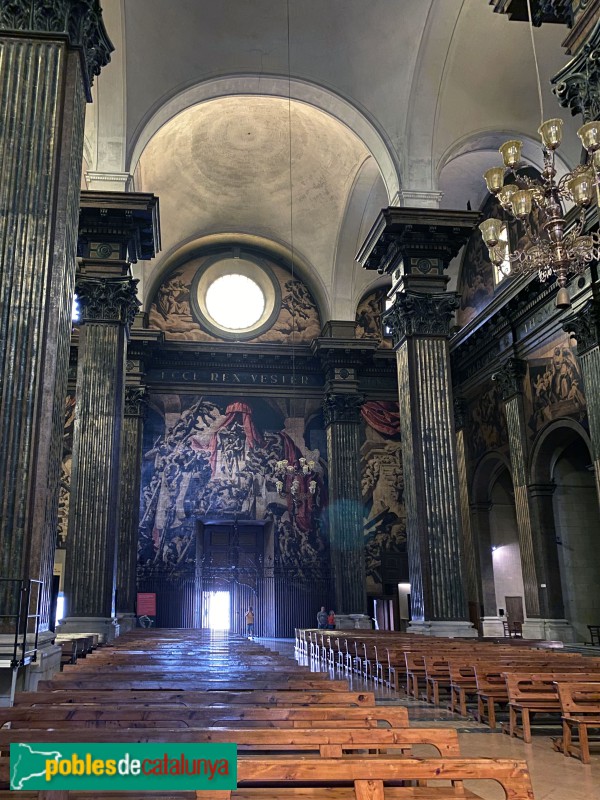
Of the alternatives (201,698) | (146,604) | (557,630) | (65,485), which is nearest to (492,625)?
(557,630)

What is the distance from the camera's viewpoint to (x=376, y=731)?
2.84 meters

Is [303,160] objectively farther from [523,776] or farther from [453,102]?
[523,776]

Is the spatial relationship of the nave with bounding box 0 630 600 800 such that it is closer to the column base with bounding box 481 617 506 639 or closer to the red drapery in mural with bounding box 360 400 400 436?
the column base with bounding box 481 617 506 639

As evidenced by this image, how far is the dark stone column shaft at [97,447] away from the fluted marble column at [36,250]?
201 inches

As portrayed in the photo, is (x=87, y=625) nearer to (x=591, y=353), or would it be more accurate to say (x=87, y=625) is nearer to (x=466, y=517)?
(x=591, y=353)

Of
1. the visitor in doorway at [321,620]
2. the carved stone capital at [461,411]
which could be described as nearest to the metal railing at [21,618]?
the visitor in doorway at [321,620]

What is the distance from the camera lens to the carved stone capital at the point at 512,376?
1733 cm

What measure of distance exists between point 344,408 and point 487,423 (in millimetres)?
3966

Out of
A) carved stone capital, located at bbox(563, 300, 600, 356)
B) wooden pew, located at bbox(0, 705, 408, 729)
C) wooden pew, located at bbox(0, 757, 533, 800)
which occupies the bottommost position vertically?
wooden pew, located at bbox(0, 757, 533, 800)

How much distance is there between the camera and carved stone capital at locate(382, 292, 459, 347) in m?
12.9

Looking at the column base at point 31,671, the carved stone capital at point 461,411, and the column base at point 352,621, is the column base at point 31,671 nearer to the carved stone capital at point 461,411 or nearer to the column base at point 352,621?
the column base at point 352,621

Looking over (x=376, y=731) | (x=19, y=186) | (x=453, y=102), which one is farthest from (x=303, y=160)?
(x=376, y=731)

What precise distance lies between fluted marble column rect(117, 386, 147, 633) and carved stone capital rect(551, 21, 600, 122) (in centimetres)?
1269

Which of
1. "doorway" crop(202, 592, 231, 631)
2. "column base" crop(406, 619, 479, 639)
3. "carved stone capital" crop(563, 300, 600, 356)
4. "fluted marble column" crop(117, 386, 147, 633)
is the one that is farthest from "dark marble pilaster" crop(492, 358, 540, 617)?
"fluted marble column" crop(117, 386, 147, 633)
